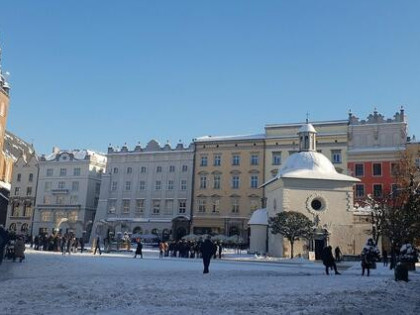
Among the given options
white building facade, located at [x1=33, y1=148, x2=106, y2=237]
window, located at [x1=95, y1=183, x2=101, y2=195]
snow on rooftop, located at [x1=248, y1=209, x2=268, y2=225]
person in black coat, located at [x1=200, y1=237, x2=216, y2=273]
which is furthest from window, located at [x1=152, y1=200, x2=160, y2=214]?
person in black coat, located at [x1=200, y1=237, x2=216, y2=273]

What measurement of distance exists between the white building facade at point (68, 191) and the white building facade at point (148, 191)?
4.21 m

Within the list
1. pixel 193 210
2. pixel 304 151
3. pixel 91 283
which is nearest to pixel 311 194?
pixel 304 151

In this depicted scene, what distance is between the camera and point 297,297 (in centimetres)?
1184

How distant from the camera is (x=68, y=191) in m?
73.9

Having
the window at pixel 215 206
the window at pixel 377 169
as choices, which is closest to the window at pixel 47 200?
the window at pixel 215 206

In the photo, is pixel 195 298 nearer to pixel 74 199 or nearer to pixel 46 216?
pixel 74 199

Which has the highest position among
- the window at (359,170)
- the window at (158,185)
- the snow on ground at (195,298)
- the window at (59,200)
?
the window at (359,170)

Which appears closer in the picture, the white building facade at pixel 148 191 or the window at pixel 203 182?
the window at pixel 203 182

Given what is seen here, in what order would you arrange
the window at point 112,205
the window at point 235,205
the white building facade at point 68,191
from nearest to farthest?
the window at point 235,205 → the window at point 112,205 → the white building facade at point 68,191

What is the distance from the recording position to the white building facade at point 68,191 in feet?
238

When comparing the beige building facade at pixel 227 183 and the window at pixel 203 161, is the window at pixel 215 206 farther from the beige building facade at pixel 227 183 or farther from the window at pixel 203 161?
the window at pixel 203 161

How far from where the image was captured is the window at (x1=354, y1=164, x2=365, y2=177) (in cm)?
5708

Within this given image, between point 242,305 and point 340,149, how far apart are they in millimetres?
50720

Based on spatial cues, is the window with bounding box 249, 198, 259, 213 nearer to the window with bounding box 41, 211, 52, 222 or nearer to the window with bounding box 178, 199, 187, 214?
the window with bounding box 178, 199, 187, 214
